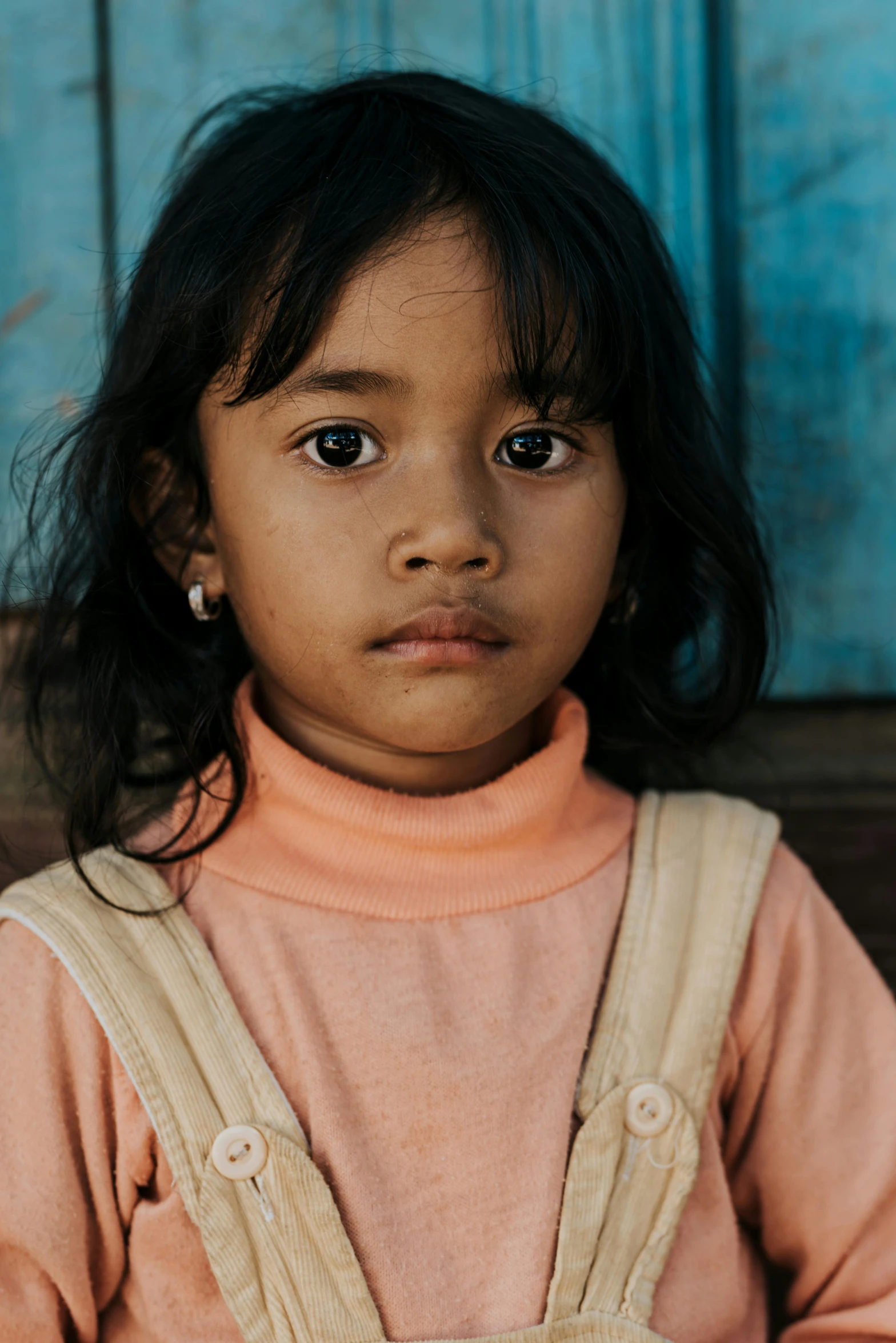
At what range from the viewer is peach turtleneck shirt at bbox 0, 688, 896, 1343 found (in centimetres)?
95

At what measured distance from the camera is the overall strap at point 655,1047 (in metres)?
0.98

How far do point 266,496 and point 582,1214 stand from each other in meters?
0.62

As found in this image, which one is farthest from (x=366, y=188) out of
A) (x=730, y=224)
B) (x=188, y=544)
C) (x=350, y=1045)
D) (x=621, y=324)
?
(x=350, y=1045)

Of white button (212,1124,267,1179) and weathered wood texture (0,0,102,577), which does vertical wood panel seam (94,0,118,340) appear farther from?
white button (212,1124,267,1179)

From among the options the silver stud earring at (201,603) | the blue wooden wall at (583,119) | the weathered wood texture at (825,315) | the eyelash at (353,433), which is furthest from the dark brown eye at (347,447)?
the weathered wood texture at (825,315)

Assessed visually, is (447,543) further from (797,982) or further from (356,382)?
(797,982)

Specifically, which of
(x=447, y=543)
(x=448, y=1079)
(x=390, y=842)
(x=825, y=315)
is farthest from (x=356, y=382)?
(x=825, y=315)

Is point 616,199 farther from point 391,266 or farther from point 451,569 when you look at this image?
point 451,569

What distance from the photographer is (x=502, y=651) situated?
997mm

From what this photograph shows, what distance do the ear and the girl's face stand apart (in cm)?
9

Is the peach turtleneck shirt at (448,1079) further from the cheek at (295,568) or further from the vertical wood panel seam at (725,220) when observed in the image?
the vertical wood panel seam at (725,220)

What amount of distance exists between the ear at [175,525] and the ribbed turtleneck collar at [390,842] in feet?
0.46

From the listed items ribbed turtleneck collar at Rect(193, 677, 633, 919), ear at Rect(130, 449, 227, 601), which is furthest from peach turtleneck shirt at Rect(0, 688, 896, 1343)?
ear at Rect(130, 449, 227, 601)

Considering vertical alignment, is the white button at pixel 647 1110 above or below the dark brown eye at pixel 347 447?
below
